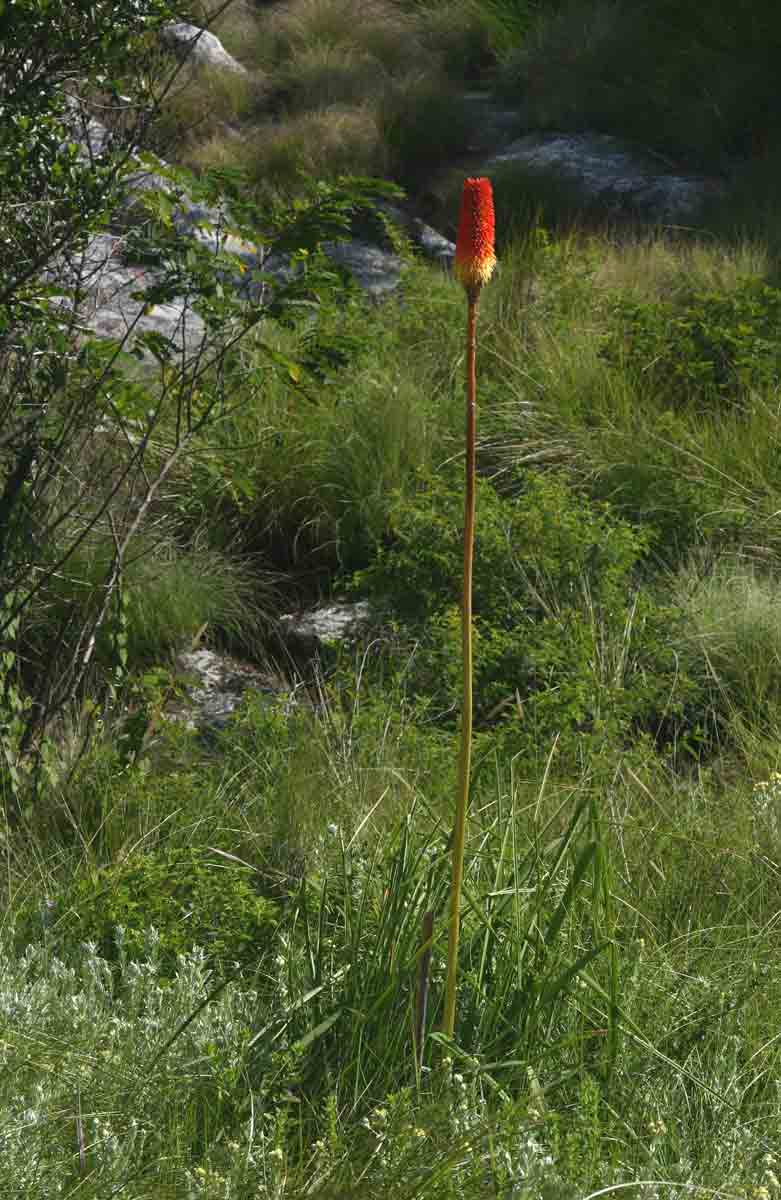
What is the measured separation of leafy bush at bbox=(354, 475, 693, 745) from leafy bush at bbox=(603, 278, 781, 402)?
3.42ft

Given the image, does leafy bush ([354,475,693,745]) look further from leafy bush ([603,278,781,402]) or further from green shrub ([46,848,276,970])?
green shrub ([46,848,276,970])

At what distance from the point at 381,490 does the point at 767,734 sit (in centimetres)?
198

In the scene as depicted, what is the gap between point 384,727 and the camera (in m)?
3.91

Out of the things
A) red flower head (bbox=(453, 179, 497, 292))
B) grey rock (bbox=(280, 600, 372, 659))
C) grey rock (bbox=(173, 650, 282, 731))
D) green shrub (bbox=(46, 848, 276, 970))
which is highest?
red flower head (bbox=(453, 179, 497, 292))

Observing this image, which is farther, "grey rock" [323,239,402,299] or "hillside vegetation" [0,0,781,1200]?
"grey rock" [323,239,402,299]

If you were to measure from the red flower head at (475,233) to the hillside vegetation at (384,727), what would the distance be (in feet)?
2.94

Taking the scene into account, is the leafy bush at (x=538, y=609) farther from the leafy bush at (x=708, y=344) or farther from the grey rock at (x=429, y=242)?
the grey rock at (x=429, y=242)

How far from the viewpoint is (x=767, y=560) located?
530 centimetres

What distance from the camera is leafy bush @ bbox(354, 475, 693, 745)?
4.33m

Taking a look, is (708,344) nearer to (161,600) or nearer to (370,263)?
(161,600)

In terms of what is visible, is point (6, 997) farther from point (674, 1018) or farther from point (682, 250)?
point (682, 250)

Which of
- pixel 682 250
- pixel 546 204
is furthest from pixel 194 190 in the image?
pixel 546 204

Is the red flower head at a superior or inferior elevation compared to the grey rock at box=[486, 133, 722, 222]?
superior

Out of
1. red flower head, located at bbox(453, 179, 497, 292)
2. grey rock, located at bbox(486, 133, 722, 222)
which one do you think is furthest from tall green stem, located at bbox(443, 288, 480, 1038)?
grey rock, located at bbox(486, 133, 722, 222)
